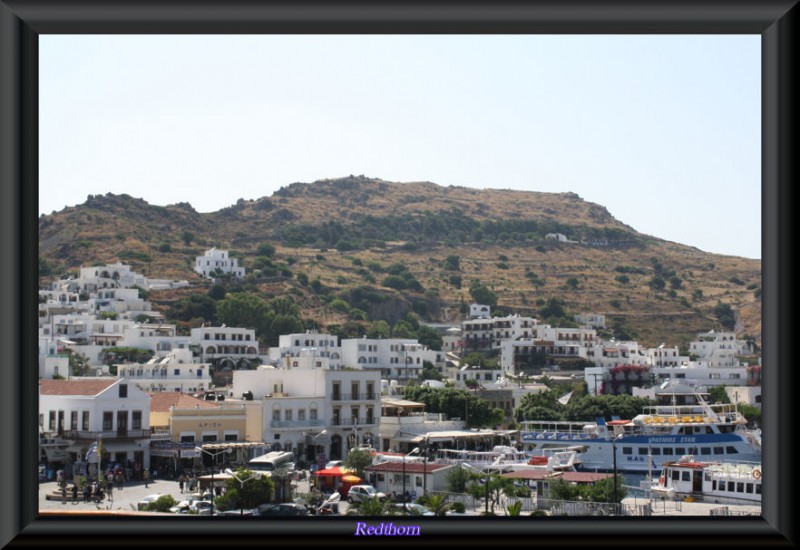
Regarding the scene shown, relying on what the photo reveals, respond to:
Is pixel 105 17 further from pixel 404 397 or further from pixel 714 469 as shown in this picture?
pixel 404 397

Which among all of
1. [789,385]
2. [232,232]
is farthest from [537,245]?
[789,385]

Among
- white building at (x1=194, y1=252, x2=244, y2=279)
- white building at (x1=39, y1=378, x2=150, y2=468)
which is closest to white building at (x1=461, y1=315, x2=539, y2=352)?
white building at (x1=194, y1=252, x2=244, y2=279)

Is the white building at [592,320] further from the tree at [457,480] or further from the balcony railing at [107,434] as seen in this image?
the tree at [457,480]

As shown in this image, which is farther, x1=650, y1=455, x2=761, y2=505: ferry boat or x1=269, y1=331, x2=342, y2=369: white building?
x1=269, y1=331, x2=342, y2=369: white building

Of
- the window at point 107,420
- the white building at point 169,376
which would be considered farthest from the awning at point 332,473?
the white building at point 169,376

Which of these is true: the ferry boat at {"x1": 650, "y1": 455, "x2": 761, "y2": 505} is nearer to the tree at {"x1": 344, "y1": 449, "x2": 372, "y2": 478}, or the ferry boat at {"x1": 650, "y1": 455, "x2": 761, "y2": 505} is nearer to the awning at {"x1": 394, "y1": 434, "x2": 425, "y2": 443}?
the tree at {"x1": 344, "y1": 449, "x2": 372, "y2": 478}

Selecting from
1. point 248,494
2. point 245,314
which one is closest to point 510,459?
point 248,494
